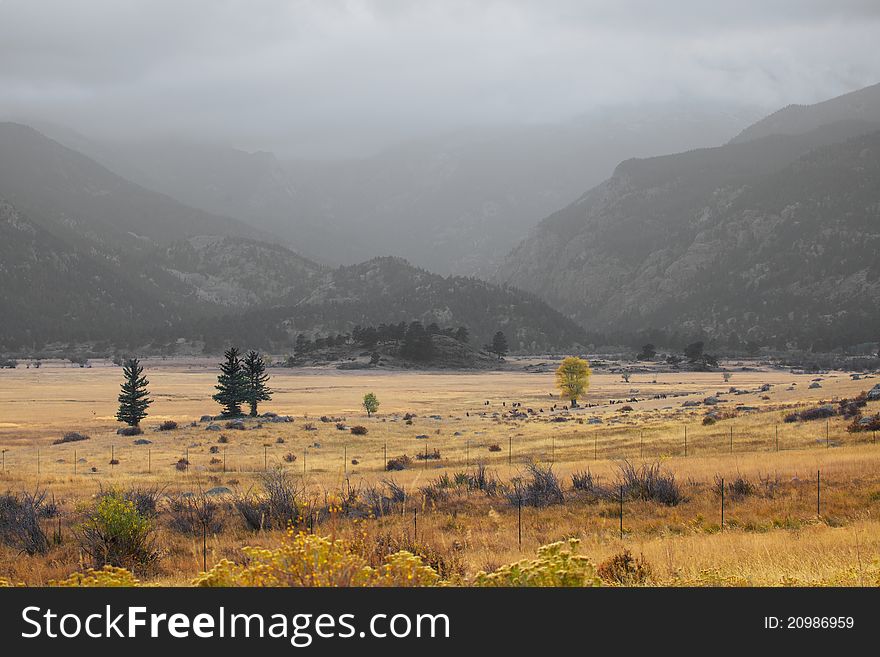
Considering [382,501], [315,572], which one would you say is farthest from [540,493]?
[315,572]

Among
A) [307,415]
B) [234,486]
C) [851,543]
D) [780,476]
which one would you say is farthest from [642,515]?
[307,415]

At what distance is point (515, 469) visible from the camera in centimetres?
3366

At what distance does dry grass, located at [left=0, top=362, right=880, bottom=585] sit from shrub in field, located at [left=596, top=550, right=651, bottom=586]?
0.28 metres

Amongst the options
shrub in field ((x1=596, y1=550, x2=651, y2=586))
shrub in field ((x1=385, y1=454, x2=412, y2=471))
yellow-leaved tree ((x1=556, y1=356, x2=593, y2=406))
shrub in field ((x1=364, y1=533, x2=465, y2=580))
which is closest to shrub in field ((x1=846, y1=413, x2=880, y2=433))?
shrub in field ((x1=385, y1=454, x2=412, y2=471))

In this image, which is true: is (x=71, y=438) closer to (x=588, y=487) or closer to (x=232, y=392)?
(x=232, y=392)

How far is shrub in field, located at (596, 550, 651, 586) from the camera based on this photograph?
1124cm

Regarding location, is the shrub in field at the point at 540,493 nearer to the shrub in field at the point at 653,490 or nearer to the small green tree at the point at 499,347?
the shrub in field at the point at 653,490

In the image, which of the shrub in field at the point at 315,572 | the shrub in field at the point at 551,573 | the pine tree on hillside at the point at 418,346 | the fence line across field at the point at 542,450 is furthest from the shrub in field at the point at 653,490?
the pine tree on hillside at the point at 418,346

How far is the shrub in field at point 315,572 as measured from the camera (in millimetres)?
8430

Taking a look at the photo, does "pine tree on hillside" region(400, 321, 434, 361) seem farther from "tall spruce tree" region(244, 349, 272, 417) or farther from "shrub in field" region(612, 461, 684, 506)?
"shrub in field" region(612, 461, 684, 506)

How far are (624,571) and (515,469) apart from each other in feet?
73.2

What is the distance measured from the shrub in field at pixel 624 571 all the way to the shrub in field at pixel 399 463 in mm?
26569

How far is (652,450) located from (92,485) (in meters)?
27.3
